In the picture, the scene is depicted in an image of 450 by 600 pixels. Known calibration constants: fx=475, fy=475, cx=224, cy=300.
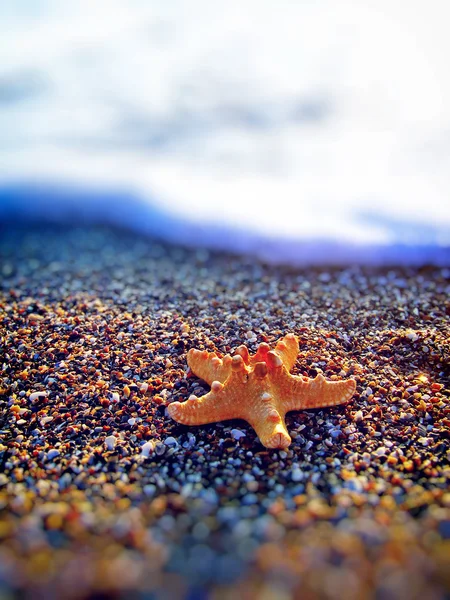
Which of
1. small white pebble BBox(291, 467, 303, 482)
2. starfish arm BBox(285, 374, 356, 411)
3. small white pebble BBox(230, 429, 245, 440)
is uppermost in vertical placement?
starfish arm BBox(285, 374, 356, 411)

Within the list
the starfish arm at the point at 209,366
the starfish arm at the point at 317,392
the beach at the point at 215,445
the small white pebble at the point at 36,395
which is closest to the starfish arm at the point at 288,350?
the beach at the point at 215,445

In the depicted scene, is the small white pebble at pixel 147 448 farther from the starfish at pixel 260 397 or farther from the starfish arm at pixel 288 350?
the starfish arm at pixel 288 350

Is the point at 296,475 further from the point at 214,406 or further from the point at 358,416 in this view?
the point at 358,416

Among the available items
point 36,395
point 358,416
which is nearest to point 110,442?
point 36,395

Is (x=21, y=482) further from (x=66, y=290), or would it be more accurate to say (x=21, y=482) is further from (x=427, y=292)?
(x=427, y=292)

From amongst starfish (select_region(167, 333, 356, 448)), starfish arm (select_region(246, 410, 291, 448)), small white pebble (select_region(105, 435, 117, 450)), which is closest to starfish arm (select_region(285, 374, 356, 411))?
starfish (select_region(167, 333, 356, 448))

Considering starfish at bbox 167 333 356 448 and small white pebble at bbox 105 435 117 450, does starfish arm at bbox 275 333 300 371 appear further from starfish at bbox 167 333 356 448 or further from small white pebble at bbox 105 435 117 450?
small white pebble at bbox 105 435 117 450
